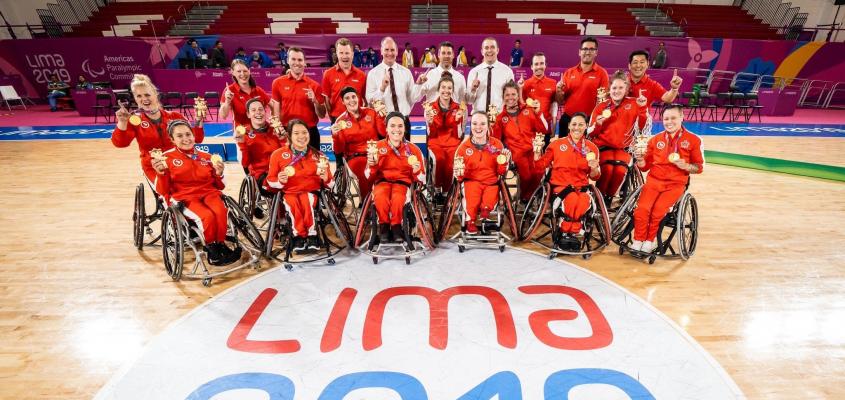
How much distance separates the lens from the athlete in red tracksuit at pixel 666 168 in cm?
320

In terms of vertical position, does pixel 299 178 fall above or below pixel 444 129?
below

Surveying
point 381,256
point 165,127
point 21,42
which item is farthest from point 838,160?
point 21,42

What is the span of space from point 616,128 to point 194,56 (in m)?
12.2

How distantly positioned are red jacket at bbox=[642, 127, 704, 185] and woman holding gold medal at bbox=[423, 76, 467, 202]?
1.80 meters

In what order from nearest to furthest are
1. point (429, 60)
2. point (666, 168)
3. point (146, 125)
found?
point (666, 168)
point (146, 125)
point (429, 60)

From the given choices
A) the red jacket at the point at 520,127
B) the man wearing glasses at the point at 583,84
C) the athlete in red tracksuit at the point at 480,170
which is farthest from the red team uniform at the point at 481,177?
the man wearing glasses at the point at 583,84

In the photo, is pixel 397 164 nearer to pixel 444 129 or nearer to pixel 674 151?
pixel 444 129

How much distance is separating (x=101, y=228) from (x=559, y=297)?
467cm

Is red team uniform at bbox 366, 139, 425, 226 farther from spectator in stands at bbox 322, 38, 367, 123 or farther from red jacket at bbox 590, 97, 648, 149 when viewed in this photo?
red jacket at bbox 590, 97, 648, 149

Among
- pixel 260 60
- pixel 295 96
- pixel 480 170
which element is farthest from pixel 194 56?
pixel 480 170

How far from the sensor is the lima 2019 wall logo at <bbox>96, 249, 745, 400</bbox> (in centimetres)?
214

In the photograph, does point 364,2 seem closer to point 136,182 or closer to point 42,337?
point 136,182

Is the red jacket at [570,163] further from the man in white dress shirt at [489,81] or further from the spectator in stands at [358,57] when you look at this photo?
the spectator in stands at [358,57]

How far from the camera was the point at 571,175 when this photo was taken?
3.42m
